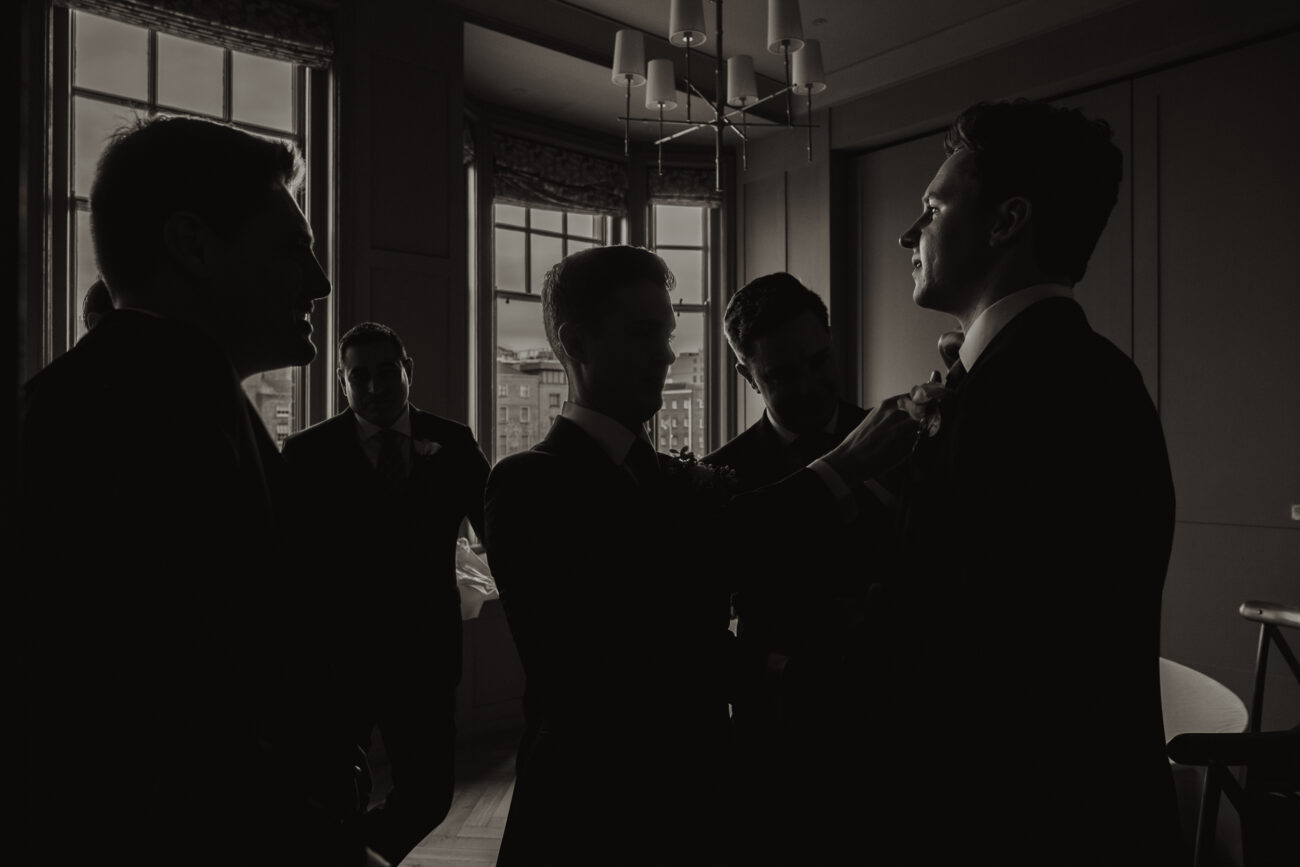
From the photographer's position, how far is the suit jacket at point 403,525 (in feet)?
8.55

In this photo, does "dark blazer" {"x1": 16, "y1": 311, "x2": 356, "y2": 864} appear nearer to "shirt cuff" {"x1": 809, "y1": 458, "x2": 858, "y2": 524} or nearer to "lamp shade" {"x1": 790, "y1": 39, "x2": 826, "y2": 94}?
"shirt cuff" {"x1": 809, "y1": 458, "x2": 858, "y2": 524}

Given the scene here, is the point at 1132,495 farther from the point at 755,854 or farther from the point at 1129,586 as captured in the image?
the point at 755,854

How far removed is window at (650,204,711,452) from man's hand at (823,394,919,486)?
5875mm

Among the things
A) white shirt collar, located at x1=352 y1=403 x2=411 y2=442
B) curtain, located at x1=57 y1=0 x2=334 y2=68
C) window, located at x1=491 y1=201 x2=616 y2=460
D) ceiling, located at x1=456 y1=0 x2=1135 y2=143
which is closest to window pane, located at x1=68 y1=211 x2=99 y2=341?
curtain, located at x1=57 y1=0 x2=334 y2=68

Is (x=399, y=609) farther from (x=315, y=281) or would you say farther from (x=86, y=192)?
(x=86, y=192)

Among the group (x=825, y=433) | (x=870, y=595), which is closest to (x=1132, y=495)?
(x=870, y=595)

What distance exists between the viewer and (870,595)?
1.18 meters

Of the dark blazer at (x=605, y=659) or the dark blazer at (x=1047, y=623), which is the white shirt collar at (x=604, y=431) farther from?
the dark blazer at (x=1047, y=623)

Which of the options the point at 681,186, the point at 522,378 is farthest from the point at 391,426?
the point at 681,186

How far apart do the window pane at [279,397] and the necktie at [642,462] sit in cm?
366

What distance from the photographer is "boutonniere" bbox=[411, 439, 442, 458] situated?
2.91m

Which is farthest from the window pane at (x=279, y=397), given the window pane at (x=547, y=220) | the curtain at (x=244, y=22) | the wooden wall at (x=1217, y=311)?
the wooden wall at (x=1217, y=311)

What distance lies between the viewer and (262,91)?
4527mm

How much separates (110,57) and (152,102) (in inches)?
9.3
